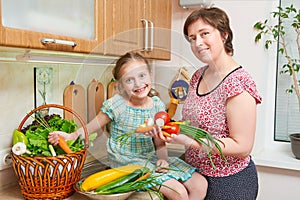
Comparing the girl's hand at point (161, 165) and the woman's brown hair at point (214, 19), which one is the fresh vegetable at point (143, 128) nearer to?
the girl's hand at point (161, 165)

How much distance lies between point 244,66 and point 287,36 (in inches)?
14.7

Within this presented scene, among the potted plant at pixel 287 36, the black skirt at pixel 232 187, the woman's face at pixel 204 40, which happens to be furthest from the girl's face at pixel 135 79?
the potted plant at pixel 287 36

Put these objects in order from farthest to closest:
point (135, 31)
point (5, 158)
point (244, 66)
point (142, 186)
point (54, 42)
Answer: point (244, 66), point (135, 31), point (5, 158), point (142, 186), point (54, 42)

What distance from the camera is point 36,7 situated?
3.25ft

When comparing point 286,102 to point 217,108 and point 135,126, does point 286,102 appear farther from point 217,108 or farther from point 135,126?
Result: point 135,126

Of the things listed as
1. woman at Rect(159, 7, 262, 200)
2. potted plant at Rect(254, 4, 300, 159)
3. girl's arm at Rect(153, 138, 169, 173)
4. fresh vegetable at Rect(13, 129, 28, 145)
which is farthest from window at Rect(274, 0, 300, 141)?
fresh vegetable at Rect(13, 129, 28, 145)

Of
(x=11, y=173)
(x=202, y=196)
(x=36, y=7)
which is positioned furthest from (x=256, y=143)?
(x=36, y=7)

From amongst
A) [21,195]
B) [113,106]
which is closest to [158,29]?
[113,106]

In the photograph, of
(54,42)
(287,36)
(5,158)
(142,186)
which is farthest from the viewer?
(287,36)

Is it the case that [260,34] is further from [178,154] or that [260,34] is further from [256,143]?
[178,154]

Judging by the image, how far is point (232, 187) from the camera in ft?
4.23

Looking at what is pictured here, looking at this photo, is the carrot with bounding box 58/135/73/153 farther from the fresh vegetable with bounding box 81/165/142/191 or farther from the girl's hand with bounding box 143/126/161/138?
the girl's hand with bounding box 143/126/161/138

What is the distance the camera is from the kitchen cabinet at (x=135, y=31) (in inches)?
47.0

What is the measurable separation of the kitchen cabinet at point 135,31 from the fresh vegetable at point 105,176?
398 mm
